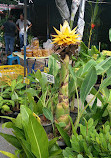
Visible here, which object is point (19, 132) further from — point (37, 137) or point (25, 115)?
point (37, 137)

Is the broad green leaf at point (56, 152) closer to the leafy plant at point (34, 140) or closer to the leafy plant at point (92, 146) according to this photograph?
the leafy plant at point (34, 140)

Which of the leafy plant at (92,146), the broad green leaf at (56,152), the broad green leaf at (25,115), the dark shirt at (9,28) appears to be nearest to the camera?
the leafy plant at (92,146)

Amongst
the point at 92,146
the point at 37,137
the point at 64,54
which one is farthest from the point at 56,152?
the point at 64,54

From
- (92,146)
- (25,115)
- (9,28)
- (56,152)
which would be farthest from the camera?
(9,28)

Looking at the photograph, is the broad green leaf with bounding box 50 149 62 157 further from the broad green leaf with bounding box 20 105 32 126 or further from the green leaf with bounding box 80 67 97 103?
the green leaf with bounding box 80 67 97 103

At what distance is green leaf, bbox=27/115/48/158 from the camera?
53.7 inches

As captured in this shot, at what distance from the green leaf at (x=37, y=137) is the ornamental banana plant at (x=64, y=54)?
0.34 meters

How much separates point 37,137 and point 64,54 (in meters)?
0.77

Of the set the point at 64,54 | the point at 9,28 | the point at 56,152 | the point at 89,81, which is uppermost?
the point at 9,28

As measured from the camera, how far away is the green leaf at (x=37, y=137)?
1.36 m

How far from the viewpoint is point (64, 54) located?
5.79ft

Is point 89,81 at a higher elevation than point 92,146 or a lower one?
higher

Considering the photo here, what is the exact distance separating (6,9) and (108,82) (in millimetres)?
6930

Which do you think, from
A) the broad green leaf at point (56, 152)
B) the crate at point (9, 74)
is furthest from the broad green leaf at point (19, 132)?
the crate at point (9, 74)
